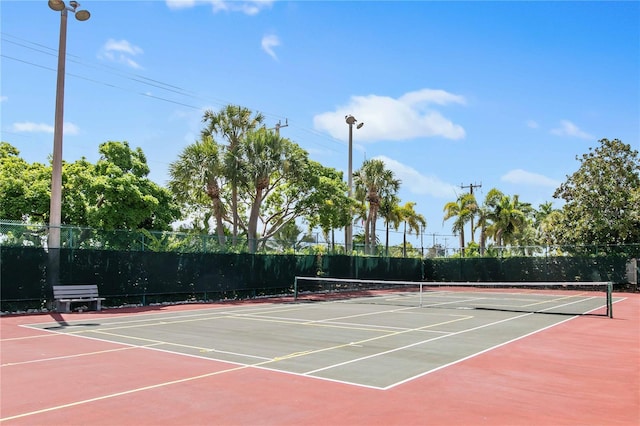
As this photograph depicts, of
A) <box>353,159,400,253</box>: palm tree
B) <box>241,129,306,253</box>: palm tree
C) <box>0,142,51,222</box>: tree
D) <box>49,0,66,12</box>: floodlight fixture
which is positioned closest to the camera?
<box>49,0,66,12</box>: floodlight fixture

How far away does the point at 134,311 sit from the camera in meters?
19.4

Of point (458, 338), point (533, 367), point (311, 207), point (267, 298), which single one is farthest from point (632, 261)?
point (533, 367)

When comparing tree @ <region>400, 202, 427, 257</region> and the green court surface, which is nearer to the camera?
the green court surface

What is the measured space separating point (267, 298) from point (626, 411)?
20924 millimetres

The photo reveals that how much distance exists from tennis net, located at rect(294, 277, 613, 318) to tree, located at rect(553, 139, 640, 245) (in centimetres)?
361

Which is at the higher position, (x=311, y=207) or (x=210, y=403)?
(x=311, y=207)

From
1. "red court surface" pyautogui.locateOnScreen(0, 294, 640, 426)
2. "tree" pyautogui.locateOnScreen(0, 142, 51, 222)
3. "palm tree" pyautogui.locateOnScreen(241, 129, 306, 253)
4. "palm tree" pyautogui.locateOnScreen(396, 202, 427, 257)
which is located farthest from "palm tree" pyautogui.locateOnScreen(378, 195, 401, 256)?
"red court surface" pyautogui.locateOnScreen(0, 294, 640, 426)

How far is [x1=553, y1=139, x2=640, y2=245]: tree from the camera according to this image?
117 feet

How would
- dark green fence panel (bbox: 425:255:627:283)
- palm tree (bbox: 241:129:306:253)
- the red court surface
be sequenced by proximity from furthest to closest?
dark green fence panel (bbox: 425:255:627:283), palm tree (bbox: 241:129:306:253), the red court surface

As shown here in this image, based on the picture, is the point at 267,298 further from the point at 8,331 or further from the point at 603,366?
the point at 603,366

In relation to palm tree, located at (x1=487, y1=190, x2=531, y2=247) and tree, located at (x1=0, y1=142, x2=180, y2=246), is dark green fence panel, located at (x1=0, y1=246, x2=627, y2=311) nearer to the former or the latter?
tree, located at (x1=0, y1=142, x2=180, y2=246)

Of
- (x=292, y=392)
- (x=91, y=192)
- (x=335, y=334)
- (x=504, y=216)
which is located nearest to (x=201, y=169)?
(x=91, y=192)

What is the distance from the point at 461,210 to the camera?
181ft

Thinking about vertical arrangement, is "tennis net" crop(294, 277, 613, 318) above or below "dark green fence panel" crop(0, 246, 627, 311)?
below
